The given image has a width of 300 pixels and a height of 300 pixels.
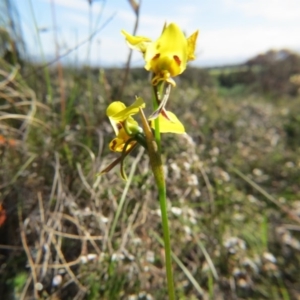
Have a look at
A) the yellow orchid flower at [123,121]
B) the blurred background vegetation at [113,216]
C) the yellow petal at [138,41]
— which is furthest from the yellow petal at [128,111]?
the blurred background vegetation at [113,216]

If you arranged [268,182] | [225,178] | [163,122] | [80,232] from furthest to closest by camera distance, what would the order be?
1. [268,182]
2. [225,178]
3. [80,232]
4. [163,122]

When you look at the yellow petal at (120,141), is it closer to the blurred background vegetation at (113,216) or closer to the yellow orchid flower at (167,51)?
the yellow orchid flower at (167,51)

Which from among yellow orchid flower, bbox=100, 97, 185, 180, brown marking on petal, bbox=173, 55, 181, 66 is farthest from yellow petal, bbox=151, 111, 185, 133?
brown marking on petal, bbox=173, 55, 181, 66

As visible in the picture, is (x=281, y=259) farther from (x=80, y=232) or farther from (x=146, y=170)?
(x=80, y=232)

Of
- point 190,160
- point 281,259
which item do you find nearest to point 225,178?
point 190,160

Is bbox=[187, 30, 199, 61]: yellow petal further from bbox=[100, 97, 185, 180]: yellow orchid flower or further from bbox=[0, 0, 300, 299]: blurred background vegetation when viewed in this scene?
bbox=[0, 0, 300, 299]: blurred background vegetation

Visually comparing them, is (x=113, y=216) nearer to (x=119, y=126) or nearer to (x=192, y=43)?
(x=119, y=126)

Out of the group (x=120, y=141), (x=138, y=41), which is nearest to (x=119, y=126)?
(x=120, y=141)
